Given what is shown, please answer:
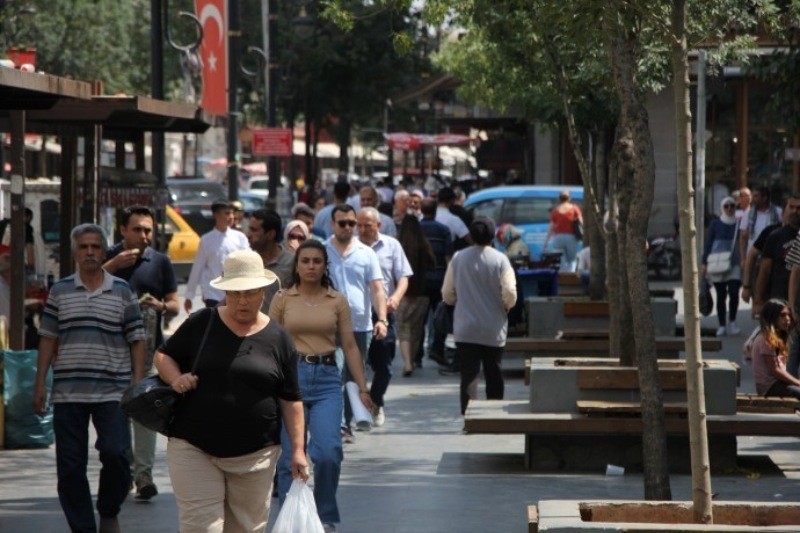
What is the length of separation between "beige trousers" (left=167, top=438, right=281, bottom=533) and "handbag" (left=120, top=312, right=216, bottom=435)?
10 cm

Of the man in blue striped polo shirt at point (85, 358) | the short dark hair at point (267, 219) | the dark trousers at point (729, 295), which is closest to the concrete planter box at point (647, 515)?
the man in blue striped polo shirt at point (85, 358)

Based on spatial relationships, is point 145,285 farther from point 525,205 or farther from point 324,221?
point 525,205

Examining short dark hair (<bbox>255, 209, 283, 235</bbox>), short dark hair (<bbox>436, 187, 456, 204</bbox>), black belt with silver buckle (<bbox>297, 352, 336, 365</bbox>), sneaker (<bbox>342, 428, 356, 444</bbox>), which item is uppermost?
short dark hair (<bbox>436, 187, 456, 204</bbox>)

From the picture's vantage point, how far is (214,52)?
2144 cm

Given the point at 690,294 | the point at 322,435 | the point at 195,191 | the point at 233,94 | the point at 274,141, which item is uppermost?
the point at 233,94

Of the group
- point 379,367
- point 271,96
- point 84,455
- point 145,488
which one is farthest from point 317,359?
point 271,96

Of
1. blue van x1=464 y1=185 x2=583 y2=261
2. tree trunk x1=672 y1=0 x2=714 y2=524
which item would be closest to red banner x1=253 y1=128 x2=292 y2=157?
blue van x1=464 y1=185 x2=583 y2=261

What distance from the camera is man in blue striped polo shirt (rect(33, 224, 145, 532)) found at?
812cm

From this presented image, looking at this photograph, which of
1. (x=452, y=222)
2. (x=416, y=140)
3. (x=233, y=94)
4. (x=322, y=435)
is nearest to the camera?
(x=322, y=435)

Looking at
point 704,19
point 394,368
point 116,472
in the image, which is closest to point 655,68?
point 704,19

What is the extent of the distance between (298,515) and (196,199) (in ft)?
90.4

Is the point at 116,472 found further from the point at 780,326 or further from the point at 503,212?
the point at 503,212

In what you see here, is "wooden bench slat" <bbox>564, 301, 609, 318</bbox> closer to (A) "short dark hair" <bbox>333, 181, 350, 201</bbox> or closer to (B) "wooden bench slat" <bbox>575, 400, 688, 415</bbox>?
(A) "short dark hair" <bbox>333, 181, 350, 201</bbox>

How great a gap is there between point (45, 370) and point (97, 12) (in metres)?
45.9
